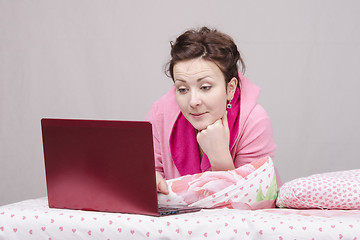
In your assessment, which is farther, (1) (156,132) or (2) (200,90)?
(1) (156,132)

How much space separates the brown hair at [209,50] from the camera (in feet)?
6.05

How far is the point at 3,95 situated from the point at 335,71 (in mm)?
1991

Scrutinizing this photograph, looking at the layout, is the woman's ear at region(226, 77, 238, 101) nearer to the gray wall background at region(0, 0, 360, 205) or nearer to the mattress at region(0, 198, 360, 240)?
the mattress at region(0, 198, 360, 240)

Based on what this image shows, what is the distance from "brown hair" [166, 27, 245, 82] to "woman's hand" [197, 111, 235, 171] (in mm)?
188

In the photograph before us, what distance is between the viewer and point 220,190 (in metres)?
1.58

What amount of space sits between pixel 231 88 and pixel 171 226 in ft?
2.44

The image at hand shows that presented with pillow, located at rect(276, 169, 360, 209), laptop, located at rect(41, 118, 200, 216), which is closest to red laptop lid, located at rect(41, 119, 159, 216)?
laptop, located at rect(41, 118, 200, 216)

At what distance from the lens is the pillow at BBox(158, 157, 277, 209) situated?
5.16 feet

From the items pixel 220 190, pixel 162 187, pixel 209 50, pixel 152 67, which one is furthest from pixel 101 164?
pixel 152 67

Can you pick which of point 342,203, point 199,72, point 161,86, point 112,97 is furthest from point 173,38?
point 342,203

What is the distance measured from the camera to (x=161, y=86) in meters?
3.17

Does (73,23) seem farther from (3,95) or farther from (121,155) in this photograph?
(121,155)

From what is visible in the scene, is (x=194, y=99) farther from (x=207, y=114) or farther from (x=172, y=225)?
(x=172, y=225)

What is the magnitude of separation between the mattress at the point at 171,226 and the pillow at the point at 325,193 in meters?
0.17
